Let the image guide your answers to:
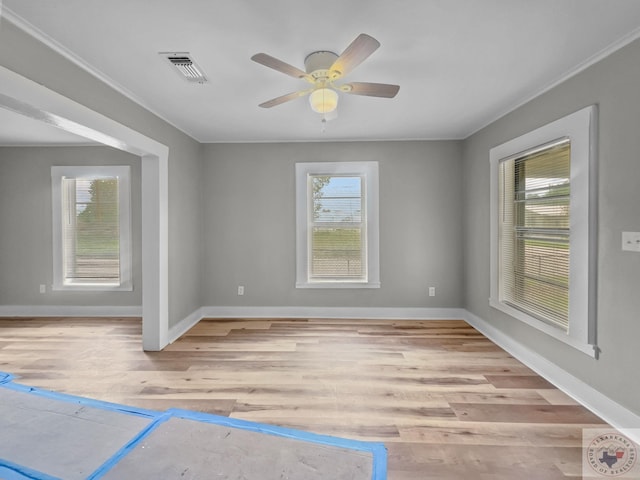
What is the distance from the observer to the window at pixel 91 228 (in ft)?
14.4

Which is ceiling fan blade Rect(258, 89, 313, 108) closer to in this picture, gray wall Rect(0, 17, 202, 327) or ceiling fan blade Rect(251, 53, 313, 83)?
ceiling fan blade Rect(251, 53, 313, 83)

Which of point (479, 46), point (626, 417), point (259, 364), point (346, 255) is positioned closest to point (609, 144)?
point (479, 46)

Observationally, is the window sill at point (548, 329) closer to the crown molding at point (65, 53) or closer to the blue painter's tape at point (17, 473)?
the blue painter's tape at point (17, 473)

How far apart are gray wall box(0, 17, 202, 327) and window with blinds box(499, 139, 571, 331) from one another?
370 cm

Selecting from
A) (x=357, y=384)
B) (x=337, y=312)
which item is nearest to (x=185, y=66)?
(x=357, y=384)

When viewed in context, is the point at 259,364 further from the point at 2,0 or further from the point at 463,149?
the point at 463,149

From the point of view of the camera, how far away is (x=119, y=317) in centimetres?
439

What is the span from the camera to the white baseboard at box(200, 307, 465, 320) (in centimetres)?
429

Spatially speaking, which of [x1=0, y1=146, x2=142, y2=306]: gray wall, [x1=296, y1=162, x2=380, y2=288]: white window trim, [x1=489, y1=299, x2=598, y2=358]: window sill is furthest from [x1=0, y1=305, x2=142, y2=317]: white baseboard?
[x1=489, y1=299, x2=598, y2=358]: window sill

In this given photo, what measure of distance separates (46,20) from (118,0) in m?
0.54

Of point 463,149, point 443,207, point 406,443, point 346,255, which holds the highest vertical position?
point 463,149

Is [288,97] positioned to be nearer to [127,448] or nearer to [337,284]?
[127,448]

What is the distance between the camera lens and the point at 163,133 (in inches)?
132

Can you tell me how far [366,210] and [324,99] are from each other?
2243mm
